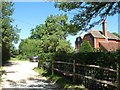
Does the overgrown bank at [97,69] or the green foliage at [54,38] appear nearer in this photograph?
the overgrown bank at [97,69]

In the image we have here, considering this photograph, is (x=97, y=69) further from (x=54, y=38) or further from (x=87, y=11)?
(x=54, y=38)

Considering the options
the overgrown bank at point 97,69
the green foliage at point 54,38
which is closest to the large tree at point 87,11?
the overgrown bank at point 97,69

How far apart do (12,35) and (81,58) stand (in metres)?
25.8

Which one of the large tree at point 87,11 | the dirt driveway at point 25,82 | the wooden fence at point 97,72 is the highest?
the large tree at point 87,11

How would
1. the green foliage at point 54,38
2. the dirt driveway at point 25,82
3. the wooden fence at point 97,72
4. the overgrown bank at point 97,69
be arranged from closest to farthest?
the wooden fence at point 97,72, the overgrown bank at point 97,69, the dirt driveway at point 25,82, the green foliage at point 54,38

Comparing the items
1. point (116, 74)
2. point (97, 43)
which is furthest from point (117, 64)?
point (97, 43)

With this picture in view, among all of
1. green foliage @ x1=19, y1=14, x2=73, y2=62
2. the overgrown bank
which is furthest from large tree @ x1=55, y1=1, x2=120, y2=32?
green foliage @ x1=19, y1=14, x2=73, y2=62

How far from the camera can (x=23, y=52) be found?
84.6m

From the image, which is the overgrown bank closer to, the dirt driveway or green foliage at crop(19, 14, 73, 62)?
the dirt driveway

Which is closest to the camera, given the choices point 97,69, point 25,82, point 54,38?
point 97,69

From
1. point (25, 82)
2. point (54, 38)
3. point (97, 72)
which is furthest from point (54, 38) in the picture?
point (97, 72)

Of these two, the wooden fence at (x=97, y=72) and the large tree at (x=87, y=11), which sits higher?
the large tree at (x=87, y=11)

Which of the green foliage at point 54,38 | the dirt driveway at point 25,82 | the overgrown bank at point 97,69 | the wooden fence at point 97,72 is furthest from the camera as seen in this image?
the green foliage at point 54,38

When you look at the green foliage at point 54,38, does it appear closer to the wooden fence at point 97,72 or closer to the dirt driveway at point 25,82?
the dirt driveway at point 25,82
